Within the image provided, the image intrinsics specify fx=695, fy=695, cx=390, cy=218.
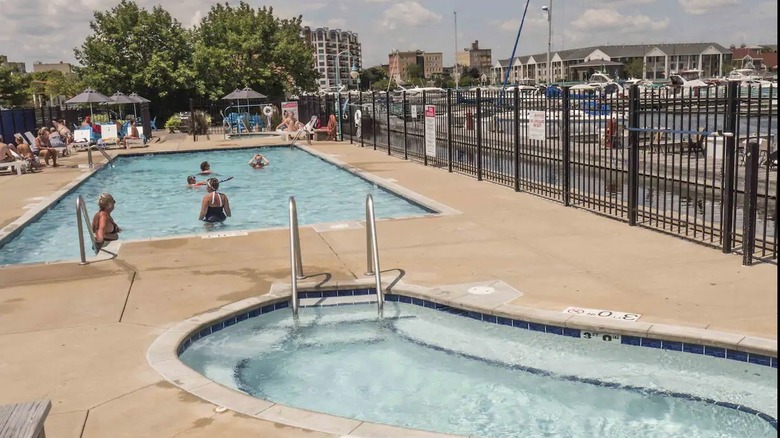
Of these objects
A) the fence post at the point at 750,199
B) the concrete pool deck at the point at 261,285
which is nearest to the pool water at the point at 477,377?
the concrete pool deck at the point at 261,285

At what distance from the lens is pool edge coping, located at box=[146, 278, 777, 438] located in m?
4.64

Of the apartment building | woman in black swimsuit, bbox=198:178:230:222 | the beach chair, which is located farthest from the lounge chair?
the apartment building

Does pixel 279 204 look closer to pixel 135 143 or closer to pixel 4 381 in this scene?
pixel 4 381

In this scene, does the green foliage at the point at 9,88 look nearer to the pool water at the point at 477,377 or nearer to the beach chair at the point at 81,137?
the beach chair at the point at 81,137

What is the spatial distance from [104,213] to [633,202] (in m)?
8.17

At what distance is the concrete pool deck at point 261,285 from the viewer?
16.7 feet

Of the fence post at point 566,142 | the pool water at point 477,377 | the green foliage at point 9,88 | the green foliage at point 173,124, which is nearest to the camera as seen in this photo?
the pool water at point 477,377

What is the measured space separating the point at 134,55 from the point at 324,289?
3800 cm

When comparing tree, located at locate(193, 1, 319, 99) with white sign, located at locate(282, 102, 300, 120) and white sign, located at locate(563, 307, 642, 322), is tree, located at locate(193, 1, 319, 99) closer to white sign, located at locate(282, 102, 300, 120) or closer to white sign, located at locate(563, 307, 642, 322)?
white sign, located at locate(282, 102, 300, 120)

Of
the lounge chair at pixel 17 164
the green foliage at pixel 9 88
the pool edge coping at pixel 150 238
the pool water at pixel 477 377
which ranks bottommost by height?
the pool water at pixel 477 377

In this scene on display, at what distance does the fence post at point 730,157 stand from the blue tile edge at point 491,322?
311cm

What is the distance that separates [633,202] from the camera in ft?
34.6

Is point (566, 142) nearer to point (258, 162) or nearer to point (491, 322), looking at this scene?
point (491, 322)

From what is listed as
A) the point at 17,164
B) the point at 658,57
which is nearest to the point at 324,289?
the point at 17,164
